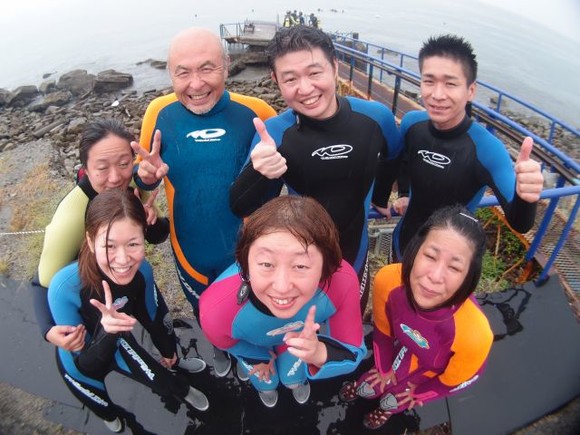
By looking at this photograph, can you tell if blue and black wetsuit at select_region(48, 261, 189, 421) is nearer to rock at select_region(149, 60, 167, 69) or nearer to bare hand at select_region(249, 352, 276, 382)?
bare hand at select_region(249, 352, 276, 382)

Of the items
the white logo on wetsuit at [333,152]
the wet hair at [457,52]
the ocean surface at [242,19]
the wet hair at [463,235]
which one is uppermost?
the wet hair at [457,52]

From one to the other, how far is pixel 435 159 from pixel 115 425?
8.75ft

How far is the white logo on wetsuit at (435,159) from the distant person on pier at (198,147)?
1.07m

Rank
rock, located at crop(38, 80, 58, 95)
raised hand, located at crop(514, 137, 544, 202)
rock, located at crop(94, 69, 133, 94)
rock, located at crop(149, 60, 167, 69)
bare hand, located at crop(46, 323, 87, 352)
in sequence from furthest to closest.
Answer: rock, located at crop(149, 60, 167, 69) → rock, located at crop(38, 80, 58, 95) → rock, located at crop(94, 69, 133, 94) → bare hand, located at crop(46, 323, 87, 352) → raised hand, located at crop(514, 137, 544, 202)

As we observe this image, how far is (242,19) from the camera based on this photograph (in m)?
49.5

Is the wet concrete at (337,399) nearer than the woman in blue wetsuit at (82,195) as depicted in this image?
No

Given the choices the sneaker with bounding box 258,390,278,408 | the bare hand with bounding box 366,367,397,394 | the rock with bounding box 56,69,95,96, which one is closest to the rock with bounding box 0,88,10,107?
the rock with bounding box 56,69,95,96

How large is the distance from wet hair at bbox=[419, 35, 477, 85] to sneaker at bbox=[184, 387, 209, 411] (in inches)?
103


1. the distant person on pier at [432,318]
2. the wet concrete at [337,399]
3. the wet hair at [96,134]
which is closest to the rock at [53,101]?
the wet concrete at [337,399]

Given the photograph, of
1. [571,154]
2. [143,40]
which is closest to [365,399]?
[571,154]

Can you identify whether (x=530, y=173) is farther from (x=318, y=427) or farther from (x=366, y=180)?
(x=318, y=427)

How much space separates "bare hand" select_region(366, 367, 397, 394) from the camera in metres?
2.28

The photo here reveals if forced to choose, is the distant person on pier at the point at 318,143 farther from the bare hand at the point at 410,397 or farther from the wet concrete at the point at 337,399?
the wet concrete at the point at 337,399

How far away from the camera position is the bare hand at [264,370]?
89.5 inches
